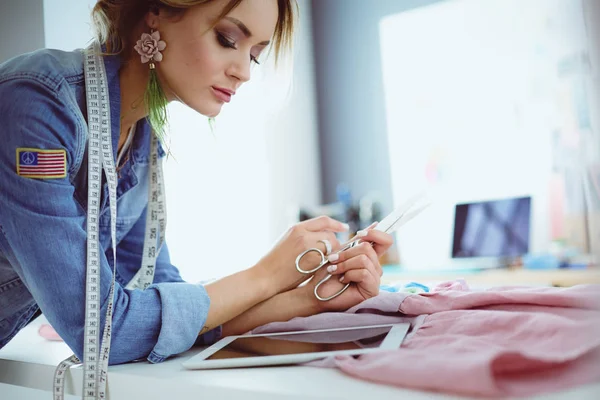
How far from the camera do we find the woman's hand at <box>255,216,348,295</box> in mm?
920

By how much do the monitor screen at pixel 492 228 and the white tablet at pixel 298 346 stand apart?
7.23ft

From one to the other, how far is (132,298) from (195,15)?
20.5 inches

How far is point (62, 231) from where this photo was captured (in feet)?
2.39

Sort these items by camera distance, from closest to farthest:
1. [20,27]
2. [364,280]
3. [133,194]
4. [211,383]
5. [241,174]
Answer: [211,383], [364,280], [133,194], [20,27], [241,174]

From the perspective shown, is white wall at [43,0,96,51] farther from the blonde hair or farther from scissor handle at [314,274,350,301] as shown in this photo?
scissor handle at [314,274,350,301]

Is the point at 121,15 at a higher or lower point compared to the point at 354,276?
higher

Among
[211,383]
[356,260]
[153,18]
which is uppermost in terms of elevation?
[153,18]

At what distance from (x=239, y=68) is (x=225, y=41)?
56 mm

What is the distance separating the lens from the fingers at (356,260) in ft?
2.87

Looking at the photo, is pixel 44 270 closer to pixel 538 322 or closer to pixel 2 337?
pixel 2 337

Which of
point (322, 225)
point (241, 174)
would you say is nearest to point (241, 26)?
point (322, 225)

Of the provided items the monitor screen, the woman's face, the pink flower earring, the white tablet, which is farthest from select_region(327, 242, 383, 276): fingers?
the monitor screen

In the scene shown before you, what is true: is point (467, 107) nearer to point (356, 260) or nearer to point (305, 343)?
point (356, 260)

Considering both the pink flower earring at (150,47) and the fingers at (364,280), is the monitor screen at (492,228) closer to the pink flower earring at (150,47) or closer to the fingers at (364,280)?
the fingers at (364,280)
